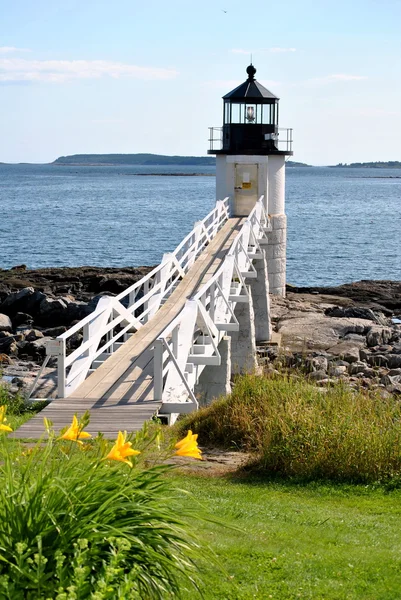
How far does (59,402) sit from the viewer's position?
9594 mm

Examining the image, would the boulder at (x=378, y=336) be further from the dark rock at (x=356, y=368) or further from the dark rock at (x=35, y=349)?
the dark rock at (x=35, y=349)

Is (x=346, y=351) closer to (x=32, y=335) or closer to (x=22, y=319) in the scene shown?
(x=32, y=335)

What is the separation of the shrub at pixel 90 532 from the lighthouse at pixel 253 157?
24579 mm

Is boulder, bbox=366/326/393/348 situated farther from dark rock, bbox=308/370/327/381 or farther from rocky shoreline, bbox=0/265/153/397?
rocky shoreline, bbox=0/265/153/397

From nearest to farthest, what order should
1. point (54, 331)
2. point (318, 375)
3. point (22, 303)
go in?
point (318, 375) < point (54, 331) < point (22, 303)

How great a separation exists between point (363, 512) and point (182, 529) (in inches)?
142

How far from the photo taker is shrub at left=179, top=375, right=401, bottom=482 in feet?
30.0

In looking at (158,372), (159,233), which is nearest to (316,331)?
(158,372)

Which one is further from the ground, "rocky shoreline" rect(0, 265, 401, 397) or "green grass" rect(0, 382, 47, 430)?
"green grass" rect(0, 382, 47, 430)

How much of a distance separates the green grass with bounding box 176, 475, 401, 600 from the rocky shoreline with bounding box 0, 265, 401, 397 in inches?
115

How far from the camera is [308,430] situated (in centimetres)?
953

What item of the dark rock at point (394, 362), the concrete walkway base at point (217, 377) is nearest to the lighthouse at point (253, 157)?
the dark rock at point (394, 362)

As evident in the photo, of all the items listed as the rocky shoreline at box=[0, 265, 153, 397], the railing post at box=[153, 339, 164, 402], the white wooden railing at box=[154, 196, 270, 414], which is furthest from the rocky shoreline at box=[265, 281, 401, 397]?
the rocky shoreline at box=[0, 265, 153, 397]

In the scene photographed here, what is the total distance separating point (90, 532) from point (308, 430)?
5248mm
